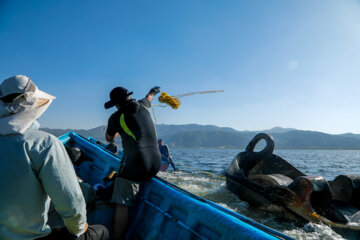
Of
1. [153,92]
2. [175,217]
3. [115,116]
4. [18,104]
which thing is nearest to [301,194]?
[175,217]

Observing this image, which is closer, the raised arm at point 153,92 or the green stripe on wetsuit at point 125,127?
the green stripe on wetsuit at point 125,127

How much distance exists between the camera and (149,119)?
3.27 meters

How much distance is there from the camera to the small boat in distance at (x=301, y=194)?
15.1 ft

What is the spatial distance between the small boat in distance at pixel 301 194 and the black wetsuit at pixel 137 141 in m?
3.48

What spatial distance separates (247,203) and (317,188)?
2.14m

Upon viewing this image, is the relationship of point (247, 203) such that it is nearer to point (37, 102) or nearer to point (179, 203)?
point (179, 203)

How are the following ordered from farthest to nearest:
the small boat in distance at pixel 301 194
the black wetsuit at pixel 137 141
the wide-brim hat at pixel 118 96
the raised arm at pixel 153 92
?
the small boat in distance at pixel 301 194 < the raised arm at pixel 153 92 < the wide-brim hat at pixel 118 96 < the black wetsuit at pixel 137 141

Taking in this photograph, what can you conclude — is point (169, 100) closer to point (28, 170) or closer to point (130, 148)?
point (130, 148)

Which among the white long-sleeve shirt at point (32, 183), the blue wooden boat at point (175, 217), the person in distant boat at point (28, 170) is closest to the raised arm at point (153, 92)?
the blue wooden boat at point (175, 217)

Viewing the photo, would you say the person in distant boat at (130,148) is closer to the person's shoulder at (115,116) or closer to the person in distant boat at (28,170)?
the person's shoulder at (115,116)

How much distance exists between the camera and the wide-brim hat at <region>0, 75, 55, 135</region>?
150 cm

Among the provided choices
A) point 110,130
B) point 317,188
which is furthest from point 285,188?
point 110,130

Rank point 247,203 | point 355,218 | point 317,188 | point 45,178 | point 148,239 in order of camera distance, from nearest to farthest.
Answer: point 45,178 < point 148,239 < point 317,188 < point 355,218 < point 247,203

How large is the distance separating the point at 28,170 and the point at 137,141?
160cm
